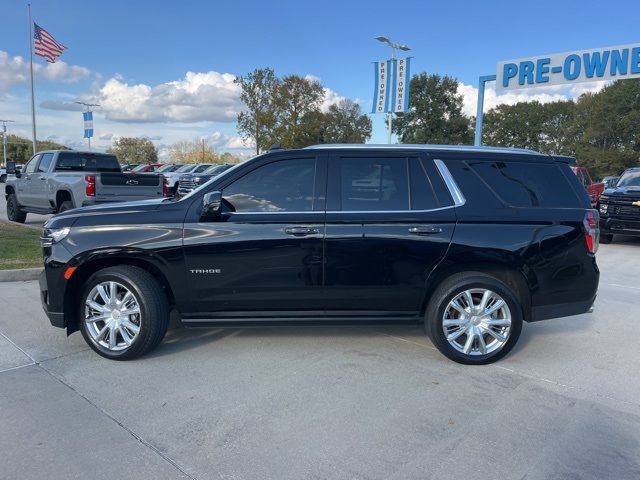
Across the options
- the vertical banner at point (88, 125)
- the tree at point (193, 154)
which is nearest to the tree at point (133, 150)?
the tree at point (193, 154)

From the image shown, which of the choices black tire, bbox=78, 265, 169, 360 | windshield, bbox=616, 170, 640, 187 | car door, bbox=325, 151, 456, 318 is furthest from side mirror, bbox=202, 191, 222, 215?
windshield, bbox=616, 170, 640, 187

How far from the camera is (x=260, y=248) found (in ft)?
13.9

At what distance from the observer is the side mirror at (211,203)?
4.13 meters

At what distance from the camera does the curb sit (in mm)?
7133

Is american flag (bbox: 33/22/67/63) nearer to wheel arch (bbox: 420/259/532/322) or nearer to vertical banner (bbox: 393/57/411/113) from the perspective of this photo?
vertical banner (bbox: 393/57/411/113)

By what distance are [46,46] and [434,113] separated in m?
34.5

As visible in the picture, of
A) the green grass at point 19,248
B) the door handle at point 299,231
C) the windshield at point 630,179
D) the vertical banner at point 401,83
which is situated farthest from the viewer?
the vertical banner at point 401,83

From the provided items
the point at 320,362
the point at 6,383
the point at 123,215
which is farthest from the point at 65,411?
the point at 320,362

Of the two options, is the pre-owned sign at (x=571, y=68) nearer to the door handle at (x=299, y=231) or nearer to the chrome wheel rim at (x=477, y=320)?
the chrome wheel rim at (x=477, y=320)

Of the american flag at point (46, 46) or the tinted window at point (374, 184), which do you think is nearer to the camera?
the tinted window at point (374, 184)

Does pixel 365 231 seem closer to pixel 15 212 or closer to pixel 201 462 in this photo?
pixel 201 462

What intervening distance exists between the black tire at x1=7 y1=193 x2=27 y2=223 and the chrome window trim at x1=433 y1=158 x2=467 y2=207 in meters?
12.4

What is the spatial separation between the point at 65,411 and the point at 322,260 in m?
2.20

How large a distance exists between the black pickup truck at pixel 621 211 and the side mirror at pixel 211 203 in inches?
409
